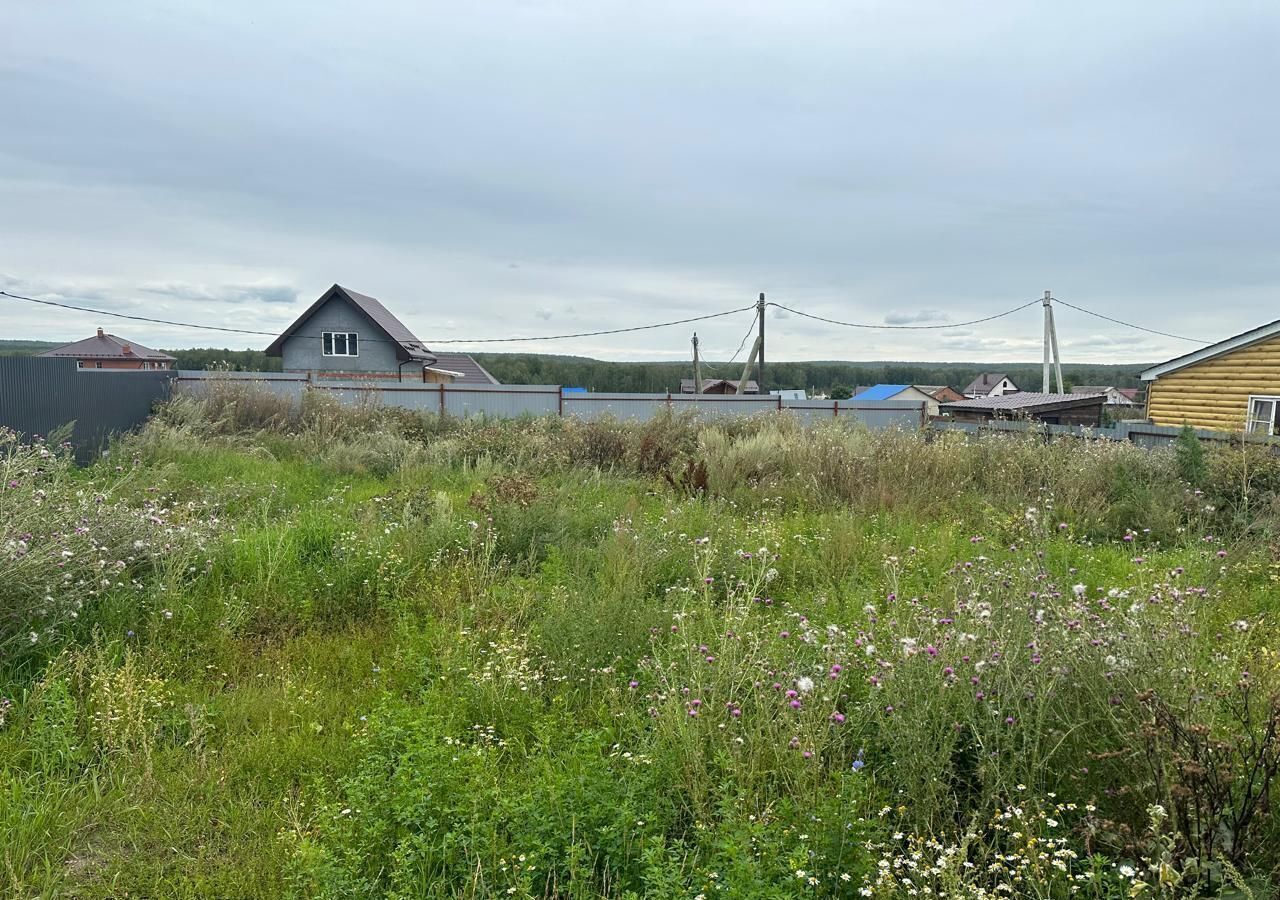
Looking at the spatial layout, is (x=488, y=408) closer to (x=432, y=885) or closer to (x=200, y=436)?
(x=200, y=436)

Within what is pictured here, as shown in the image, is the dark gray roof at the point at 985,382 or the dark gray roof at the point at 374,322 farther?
the dark gray roof at the point at 985,382

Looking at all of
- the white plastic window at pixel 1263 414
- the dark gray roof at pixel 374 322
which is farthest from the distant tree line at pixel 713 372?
the white plastic window at pixel 1263 414

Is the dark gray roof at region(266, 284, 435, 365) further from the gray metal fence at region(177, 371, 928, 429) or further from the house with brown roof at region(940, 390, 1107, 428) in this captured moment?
the house with brown roof at region(940, 390, 1107, 428)

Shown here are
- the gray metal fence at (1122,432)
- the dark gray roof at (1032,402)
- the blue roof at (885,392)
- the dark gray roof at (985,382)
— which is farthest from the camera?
the dark gray roof at (985,382)

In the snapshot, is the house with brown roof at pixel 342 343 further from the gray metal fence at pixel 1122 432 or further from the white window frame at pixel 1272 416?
the white window frame at pixel 1272 416

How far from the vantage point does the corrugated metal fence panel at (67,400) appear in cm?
884

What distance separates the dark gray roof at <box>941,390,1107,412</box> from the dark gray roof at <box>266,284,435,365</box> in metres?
21.6

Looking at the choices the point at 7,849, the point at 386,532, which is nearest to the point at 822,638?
the point at 7,849

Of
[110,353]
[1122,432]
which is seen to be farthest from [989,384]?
[110,353]

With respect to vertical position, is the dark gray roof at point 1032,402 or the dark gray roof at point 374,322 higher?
the dark gray roof at point 374,322

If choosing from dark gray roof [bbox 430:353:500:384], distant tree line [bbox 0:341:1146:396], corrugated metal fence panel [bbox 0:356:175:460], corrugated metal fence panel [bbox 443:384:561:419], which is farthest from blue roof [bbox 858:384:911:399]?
corrugated metal fence panel [bbox 0:356:175:460]

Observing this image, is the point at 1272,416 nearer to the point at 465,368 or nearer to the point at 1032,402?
the point at 1032,402

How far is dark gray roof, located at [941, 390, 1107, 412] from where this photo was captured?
20750 millimetres

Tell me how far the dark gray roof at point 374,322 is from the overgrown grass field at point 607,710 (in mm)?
25480
